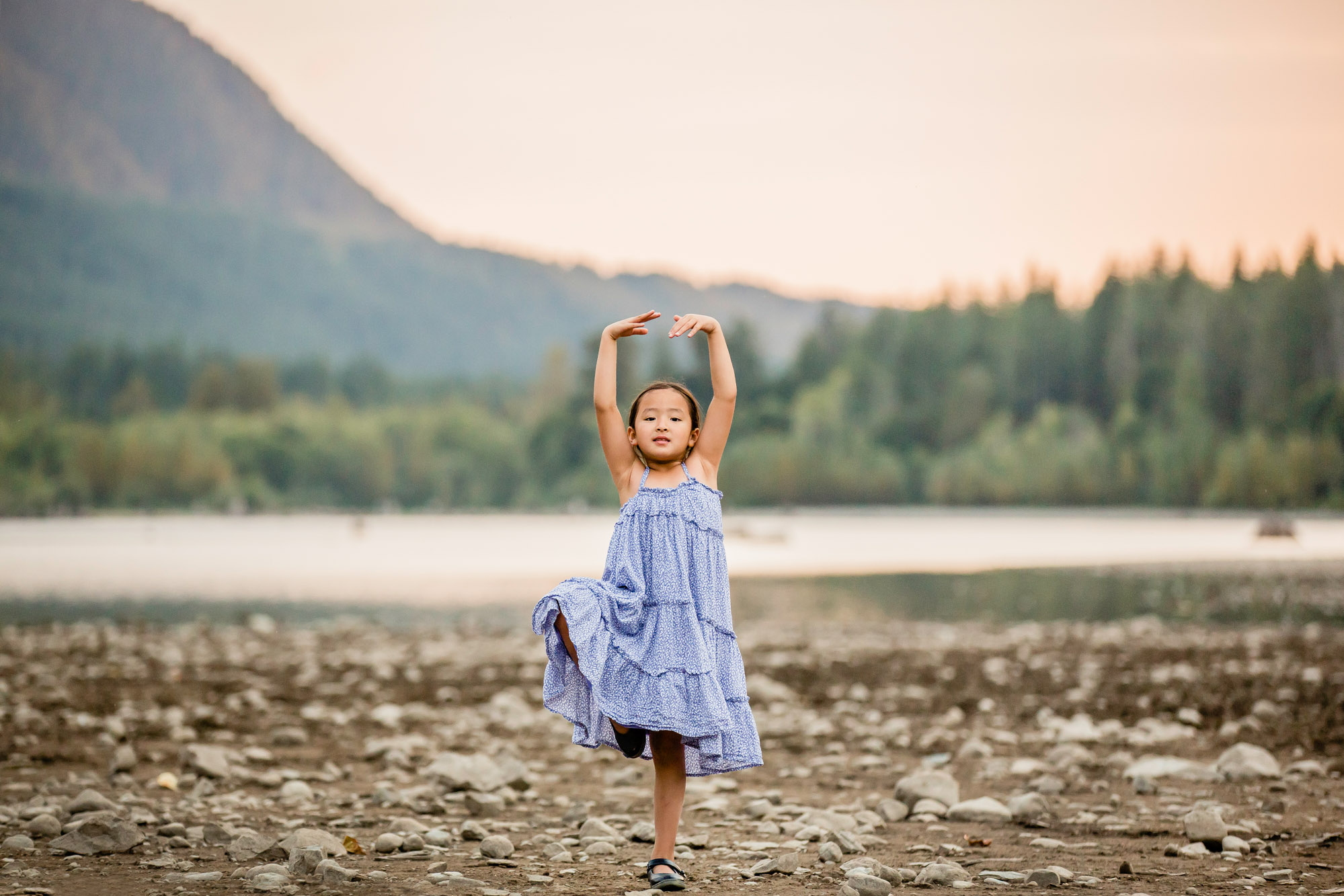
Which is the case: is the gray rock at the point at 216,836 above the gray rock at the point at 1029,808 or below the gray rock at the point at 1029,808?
below

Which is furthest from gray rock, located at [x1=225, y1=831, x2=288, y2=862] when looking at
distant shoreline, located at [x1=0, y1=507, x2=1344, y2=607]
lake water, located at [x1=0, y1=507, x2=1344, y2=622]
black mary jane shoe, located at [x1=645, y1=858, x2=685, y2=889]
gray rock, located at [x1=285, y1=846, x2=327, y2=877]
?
distant shoreline, located at [x1=0, y1=507, x2=1344, y2=607]

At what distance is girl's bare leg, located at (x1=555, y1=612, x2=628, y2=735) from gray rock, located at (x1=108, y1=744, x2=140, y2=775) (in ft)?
14.1

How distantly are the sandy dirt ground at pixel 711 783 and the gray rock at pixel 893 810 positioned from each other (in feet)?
0.06

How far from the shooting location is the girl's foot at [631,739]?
224 inches

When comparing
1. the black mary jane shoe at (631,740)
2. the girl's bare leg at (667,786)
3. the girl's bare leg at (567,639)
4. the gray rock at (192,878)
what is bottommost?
the gray rock at (192,878)

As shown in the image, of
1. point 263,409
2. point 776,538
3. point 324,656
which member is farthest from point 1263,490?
point 263,409

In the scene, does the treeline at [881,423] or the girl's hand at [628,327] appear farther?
the treeline at [881,423]

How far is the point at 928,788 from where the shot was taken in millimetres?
7504

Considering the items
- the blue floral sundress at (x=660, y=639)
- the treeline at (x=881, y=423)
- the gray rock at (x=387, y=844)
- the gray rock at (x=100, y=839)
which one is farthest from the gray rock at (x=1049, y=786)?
the treeline at (x=881, y=423)

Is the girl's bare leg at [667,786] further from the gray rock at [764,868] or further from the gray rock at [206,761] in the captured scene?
the gray rock at [206,761]

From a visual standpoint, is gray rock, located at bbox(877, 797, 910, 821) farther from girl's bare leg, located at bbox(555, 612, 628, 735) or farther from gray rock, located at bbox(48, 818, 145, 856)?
gray rock, located at bbox(48, 818, 145, 856)

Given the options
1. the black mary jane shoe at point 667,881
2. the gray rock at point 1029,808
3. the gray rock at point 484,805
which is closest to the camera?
the black mary jane shoe at point 667,881

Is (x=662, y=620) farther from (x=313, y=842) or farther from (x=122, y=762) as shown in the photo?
(x=122, y=762)

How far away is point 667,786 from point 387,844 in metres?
1.49
